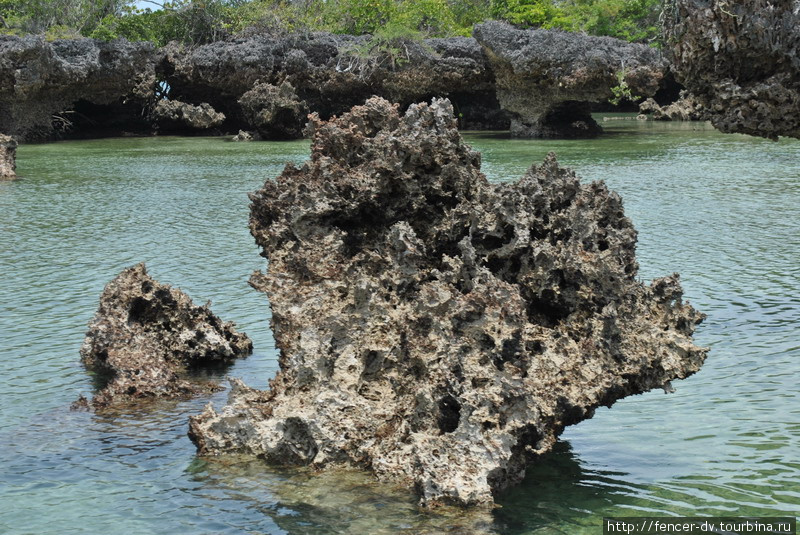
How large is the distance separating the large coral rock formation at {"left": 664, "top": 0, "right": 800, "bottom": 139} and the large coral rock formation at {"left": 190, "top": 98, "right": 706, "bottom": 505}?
2411mm

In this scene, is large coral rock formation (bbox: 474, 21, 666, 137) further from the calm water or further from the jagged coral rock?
the calm water

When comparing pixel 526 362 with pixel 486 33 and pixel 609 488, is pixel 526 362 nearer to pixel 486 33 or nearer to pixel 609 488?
pixel 609 488

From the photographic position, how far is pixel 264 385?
6.39 m

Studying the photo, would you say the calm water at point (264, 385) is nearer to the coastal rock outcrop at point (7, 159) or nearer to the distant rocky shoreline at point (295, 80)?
the coastal rock outcrop at point (7, 159)

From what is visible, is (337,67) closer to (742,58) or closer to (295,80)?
(295,80)

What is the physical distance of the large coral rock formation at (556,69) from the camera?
24453 millimetres

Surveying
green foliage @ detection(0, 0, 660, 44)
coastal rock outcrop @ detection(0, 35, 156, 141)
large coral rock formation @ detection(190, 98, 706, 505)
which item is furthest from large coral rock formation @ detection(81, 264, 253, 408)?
green foliage @ detection(0, 0, 660, 44)

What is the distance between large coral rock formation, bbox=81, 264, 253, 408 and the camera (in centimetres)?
644

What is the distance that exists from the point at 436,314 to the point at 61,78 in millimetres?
23845

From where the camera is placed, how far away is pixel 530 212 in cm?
534

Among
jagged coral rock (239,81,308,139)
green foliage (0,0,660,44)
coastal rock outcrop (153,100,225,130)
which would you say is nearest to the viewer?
jagged coral rock (239,81,308,139)

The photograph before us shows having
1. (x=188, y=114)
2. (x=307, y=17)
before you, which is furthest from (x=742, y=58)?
(x=307, y=17)

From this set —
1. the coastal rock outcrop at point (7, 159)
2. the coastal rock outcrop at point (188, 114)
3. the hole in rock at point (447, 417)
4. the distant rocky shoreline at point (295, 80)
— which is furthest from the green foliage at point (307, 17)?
the hole in rock at point (447, 417)

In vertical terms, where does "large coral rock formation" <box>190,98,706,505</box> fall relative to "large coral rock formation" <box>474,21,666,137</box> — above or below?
below
